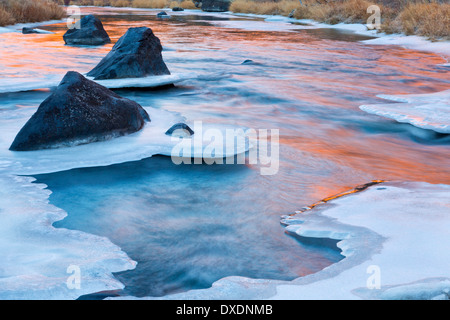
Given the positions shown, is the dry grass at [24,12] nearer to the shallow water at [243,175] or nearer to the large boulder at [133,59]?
the shallow water at [243,175]

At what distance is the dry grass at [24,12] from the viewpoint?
52.7ft

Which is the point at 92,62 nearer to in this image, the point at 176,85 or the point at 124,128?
the point at 176,85

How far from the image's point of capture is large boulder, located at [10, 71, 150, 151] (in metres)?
3.39

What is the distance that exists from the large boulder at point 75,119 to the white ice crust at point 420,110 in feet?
9.04

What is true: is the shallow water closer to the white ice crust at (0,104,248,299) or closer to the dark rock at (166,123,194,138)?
the white ice crust at (0,104,248,299)

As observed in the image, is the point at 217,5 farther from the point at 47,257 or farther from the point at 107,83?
the point at 47,257

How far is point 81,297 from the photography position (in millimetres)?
1661

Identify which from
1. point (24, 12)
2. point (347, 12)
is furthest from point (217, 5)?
point (24, 12)

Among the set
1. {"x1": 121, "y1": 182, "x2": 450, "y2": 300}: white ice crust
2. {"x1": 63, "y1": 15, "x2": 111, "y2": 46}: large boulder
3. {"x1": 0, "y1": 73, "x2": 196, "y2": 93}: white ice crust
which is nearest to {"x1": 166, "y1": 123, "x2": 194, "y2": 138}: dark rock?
{"x1": 121, "y1": 182, "x2": 450, "y2": 300}: white ice crust

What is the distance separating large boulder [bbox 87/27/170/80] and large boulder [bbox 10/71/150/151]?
2.36m

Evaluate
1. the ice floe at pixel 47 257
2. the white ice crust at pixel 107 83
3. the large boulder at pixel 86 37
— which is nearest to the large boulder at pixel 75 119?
the ice floe at pixel 47 257

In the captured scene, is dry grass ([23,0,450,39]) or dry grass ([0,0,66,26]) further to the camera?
dry grass ([0,0,66,26])

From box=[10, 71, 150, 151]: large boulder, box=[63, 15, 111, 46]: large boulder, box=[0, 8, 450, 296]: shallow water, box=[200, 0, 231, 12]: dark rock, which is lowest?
box=[0, 8, 450, 296]: shallow water
